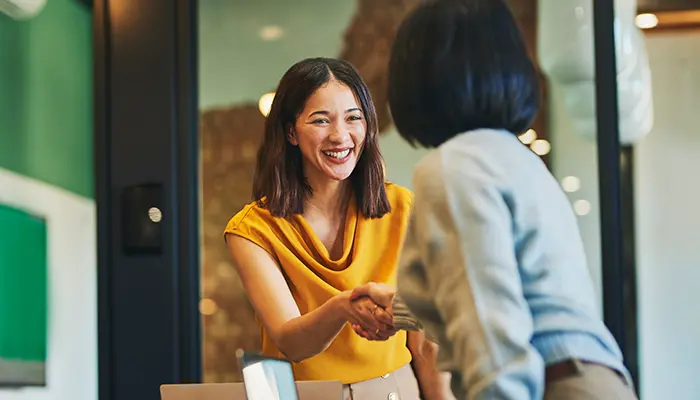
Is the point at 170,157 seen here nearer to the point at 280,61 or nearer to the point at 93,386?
the point at 280,61

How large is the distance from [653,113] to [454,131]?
829 millimetres

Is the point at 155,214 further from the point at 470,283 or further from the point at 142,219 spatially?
the point at 470,283

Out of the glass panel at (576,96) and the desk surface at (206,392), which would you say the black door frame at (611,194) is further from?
the desk surface at (206,392)

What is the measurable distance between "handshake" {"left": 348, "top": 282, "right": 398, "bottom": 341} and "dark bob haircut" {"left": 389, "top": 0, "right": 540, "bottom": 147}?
0.80 ft

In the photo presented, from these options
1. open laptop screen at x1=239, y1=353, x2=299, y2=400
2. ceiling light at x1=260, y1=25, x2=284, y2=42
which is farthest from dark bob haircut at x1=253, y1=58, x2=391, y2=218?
open laptop screen at x1=239, y1=353, x2=299, y2=400

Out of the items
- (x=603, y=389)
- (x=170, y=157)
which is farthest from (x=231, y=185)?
(x=603, y=389)

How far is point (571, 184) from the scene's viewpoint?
5.64 ft

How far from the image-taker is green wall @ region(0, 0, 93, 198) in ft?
5.91

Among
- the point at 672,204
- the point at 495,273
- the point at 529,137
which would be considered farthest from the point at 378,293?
the point at 672,204

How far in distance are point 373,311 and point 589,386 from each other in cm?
42

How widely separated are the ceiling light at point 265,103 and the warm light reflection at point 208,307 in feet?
1.22

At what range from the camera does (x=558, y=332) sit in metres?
0.97

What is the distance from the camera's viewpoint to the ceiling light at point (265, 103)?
1.68 meters

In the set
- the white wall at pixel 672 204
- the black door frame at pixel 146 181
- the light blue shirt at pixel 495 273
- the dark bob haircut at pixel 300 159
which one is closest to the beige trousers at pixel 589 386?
the light blue shirt at pixel 495 273
